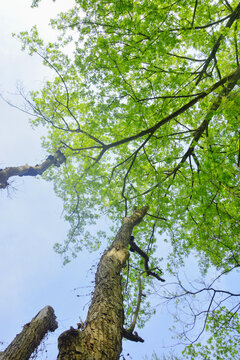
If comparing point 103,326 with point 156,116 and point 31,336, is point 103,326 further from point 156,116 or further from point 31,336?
point 156,116

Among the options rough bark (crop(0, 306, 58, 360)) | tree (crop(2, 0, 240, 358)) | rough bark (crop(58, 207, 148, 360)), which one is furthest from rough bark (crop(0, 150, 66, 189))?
rough bark (crop(58, 207, 148, 360))

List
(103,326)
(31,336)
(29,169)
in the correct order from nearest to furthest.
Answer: (103,326), (31,336), (29,169)

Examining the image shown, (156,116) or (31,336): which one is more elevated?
(156,116)

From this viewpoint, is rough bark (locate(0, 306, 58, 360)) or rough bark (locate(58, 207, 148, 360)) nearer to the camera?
rough bark (locate(58, 207, 148, 360))

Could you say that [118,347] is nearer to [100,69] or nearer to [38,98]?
[100,69]

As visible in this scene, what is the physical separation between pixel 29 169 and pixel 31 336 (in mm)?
6227

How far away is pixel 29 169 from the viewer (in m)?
8.58

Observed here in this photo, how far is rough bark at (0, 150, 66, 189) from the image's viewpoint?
7816 mm

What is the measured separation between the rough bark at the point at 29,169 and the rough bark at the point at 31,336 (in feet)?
16.8

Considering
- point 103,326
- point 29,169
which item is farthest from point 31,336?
point 29,169

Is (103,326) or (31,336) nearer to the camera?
(103,326)

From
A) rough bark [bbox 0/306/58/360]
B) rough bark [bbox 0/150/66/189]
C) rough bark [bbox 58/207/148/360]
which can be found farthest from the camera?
rough bark [bbox 0/150/66/189]

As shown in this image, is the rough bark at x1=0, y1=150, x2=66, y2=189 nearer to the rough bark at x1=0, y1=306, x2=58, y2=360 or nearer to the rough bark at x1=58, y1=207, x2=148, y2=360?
the rough bark at x1=0, y1=306, x2=58, y2=360

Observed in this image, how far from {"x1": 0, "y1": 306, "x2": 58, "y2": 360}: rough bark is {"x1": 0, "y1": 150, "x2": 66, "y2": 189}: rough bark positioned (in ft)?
16.8
